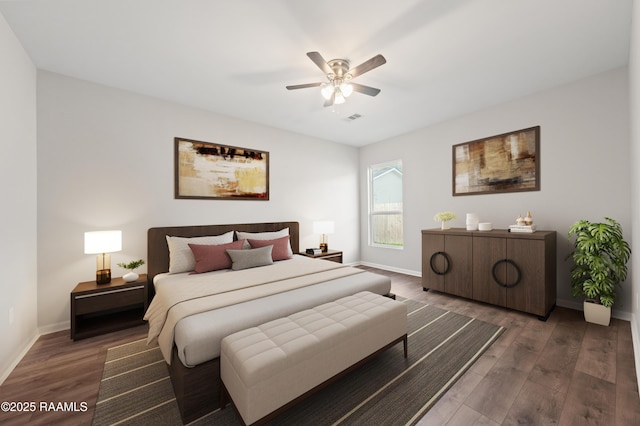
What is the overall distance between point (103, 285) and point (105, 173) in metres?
1.29

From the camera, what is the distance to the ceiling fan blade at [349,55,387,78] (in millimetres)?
2054

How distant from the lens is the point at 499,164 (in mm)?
3646

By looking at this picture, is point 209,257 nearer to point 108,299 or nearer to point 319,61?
point 108,299

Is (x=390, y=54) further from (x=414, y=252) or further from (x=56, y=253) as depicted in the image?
(x=56, y=253)

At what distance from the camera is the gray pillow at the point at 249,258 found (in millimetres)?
3046

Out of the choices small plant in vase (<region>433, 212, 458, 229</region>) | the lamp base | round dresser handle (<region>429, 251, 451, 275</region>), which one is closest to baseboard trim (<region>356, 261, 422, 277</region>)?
round dresser handle (<region>429, 251, 451, 275</region>)

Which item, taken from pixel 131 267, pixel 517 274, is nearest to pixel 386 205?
pixel 517 274

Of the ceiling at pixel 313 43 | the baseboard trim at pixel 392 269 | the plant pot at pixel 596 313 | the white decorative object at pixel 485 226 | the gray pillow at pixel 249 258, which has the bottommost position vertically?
the baseboard trim at pixel 392 269

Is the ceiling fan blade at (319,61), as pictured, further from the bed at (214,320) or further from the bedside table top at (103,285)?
the bedside table top at (103,285)

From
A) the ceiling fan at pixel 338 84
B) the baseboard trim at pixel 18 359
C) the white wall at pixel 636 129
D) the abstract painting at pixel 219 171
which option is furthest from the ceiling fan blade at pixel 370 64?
the baseboard trim at pixel 18 359

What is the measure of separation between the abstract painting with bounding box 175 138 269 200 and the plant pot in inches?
169

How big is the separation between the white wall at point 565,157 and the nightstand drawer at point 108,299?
4.54m

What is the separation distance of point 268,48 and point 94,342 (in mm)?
3288

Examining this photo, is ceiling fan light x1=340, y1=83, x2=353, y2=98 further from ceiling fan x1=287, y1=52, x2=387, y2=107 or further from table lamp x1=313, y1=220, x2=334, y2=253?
table lamp x1=313, y1=220, x2=334, y2=253
